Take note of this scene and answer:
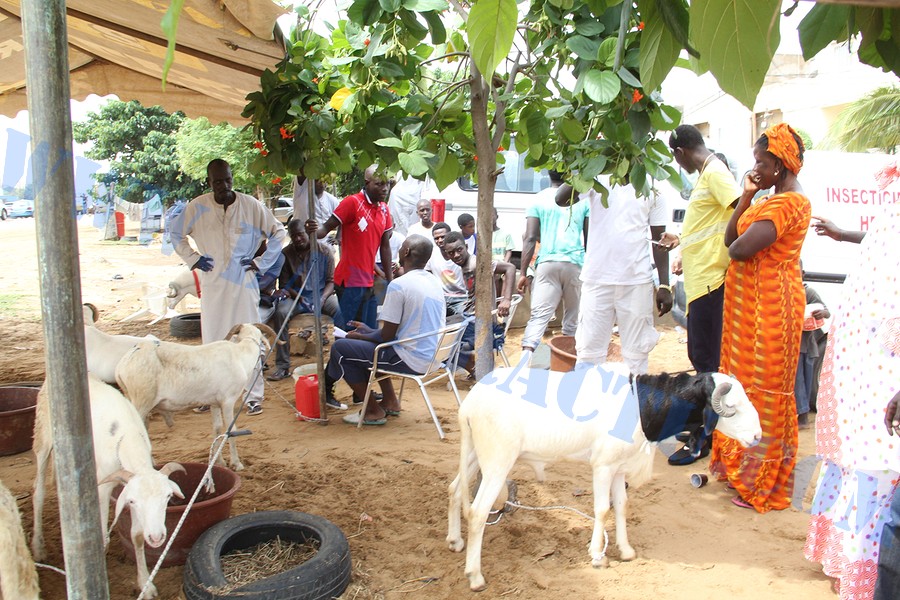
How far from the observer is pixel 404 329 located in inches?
212

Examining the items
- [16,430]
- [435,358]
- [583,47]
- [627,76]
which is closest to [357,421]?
[435,358]

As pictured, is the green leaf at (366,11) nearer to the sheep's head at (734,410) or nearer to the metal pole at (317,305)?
the sheep's head at (734,410)

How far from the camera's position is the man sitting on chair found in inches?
210

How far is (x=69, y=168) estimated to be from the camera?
1.62m

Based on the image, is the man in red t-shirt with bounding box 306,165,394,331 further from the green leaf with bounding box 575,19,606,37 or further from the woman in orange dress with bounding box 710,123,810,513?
the green leaf with bounding box 575,19,606,37

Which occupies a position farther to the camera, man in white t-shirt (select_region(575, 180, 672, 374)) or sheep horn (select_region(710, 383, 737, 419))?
man in white t-shirt (select_region(575, 180, 672, 374))

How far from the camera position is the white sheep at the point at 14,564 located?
92.9 inches

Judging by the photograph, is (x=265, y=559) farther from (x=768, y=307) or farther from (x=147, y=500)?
(x=768, y=307)

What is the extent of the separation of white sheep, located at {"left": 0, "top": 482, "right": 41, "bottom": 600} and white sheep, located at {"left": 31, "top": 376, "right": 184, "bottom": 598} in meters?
0.46

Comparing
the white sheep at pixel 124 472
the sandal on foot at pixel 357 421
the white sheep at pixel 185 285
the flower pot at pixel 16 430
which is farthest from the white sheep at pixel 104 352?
the white sheep at pixel 185 285

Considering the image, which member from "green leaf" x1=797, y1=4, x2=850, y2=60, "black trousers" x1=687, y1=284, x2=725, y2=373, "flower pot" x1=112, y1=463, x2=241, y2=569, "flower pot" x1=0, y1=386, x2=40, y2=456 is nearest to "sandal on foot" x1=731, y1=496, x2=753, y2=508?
"black trousers" x1=687, y1=284, x2=725, y2=373

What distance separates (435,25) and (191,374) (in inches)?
108

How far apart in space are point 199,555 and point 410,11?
96.5 inches

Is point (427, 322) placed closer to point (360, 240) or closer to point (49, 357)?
point (360, 240)
